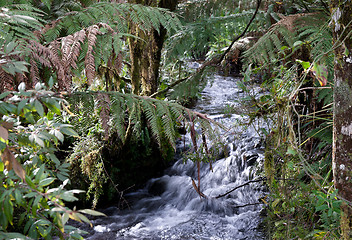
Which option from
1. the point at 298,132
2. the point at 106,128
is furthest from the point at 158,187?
the point at 106,128

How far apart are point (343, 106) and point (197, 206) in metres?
2.85

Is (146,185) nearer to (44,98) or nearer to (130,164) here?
(130,164)

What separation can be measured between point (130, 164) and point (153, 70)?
4.78 feet

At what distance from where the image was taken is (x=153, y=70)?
3.82 meters

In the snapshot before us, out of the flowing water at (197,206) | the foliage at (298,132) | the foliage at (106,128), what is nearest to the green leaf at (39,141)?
the foliage at (106,128)

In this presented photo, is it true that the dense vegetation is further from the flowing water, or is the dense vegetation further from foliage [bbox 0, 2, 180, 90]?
the flowing water

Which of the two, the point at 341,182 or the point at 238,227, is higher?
the point at 341,182

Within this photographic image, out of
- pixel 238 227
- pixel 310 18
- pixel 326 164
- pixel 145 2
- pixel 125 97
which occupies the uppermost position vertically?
pixel 145 2

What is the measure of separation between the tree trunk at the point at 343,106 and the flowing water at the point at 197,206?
1.49 m

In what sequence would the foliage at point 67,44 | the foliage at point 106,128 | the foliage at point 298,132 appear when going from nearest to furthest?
the foliage at point 67,44
the foliage at point 106,128
the foliage at point 298,132

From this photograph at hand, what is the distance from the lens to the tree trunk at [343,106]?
1.58 metres

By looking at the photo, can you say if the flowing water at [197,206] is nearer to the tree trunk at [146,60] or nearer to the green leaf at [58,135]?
the tree trunk at [146,60]

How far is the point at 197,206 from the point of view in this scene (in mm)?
4133

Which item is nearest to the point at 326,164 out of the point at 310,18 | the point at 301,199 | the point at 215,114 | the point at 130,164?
the point at 301,199
